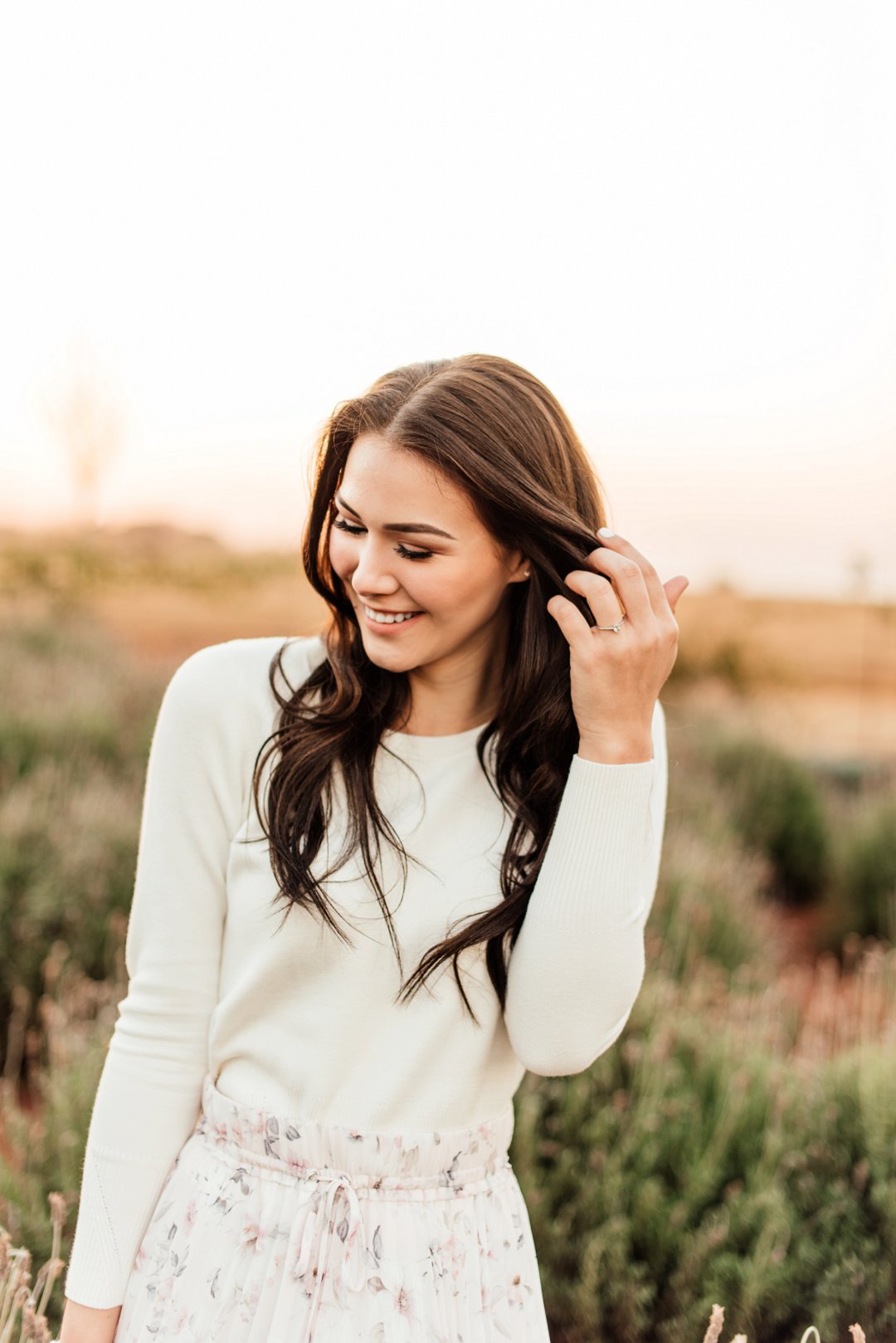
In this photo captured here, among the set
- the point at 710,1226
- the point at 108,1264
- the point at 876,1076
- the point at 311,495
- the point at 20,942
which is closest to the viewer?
the point at 108,1264

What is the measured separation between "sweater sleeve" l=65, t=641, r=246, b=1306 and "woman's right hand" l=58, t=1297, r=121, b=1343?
2 cm

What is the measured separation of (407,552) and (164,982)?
59 centimetres

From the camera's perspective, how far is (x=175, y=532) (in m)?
10.6

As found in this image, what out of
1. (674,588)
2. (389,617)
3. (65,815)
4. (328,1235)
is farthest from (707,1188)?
(65,815)

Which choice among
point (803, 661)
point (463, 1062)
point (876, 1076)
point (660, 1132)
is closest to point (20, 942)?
point (660, 1132)

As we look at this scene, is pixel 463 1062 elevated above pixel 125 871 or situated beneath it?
elevated above

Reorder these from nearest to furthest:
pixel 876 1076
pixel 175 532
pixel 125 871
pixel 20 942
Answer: pixel 876 1076
pixel 20 942
pixel 125 871
pixel 175 532

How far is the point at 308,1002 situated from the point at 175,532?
958 cm

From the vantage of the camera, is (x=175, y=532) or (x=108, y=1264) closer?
(x=108, y=1264)

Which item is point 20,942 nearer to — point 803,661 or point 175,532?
point 175,532

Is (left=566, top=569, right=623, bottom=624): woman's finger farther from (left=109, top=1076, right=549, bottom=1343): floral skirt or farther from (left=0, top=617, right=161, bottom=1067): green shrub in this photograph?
(left=0, top=617, right=161, bottom=1067): green shrub

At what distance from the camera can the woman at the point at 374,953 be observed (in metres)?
1.38

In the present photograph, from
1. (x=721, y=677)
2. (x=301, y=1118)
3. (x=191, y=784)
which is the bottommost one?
(x=721, y=677)

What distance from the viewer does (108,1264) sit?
1.40 m
